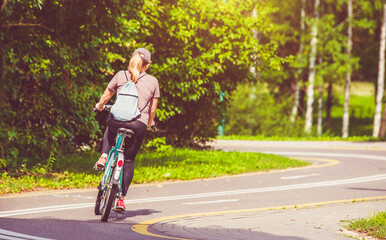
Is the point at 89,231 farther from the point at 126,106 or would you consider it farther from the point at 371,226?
the point at 371,226

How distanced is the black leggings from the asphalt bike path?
0.57 m

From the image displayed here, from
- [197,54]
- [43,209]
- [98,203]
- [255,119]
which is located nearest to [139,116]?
[98,203]

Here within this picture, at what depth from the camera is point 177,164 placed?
49.2 feet

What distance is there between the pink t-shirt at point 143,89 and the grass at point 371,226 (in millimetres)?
2628

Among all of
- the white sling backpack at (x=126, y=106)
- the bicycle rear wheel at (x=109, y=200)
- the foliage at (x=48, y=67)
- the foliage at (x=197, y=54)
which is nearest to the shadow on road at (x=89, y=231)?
the bicycle rear wheel at (x=109, y=200)

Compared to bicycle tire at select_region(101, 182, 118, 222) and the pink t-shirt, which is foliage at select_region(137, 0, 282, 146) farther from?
bicycle tire at select_region(101, 182, 118, 222)

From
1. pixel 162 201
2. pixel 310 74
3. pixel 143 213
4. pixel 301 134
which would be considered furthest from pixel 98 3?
pixel 310 74

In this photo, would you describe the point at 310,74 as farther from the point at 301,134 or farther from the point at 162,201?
the point at 162,201

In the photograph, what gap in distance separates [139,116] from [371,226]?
2.86 meters

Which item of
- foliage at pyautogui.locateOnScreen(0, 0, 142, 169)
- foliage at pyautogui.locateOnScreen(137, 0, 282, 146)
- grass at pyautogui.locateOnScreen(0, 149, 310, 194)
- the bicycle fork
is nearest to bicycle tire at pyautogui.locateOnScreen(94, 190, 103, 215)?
the bicycle fork

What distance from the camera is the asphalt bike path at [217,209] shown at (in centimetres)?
741

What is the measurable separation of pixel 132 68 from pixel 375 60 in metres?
34.9

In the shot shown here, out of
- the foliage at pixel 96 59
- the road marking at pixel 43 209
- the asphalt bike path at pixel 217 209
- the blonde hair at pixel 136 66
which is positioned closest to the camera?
the asphalt bike path at pixel 217 209

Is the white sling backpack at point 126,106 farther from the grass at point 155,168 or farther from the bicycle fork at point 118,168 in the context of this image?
the grass at point 155,168
